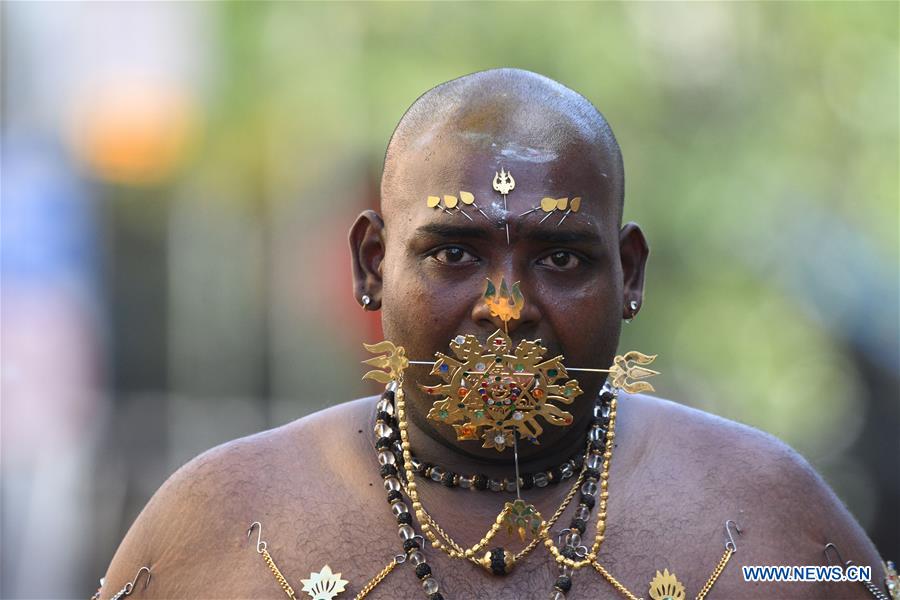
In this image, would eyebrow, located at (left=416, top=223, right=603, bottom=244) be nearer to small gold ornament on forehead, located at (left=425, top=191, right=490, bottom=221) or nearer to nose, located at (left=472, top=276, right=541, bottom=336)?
small gold ornament on forehead, located at (left=425, top=191, right=490, bottom=221)

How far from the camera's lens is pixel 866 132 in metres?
10.7

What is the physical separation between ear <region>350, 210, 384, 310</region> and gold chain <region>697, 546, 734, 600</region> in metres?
1.42

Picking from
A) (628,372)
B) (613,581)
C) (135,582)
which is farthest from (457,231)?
(135,582)

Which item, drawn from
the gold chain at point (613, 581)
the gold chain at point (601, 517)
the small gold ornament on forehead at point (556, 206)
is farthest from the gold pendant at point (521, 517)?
the small gold ornament on forehead at point (556, 206)

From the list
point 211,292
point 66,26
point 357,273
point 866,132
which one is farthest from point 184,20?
point 357,273

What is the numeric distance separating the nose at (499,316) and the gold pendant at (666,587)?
91 centimetres

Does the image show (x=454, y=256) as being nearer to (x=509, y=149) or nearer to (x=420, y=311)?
(x=420, y=311)

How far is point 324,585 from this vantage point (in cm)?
401

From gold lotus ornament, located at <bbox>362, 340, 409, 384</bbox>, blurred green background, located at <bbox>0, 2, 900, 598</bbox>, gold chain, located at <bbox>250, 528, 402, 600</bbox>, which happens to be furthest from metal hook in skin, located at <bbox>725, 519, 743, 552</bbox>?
blurred green background, located at <bbox>0, 2, 900, 598</bbox>

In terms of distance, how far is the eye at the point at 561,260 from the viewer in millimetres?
4039

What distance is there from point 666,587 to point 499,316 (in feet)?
3.38

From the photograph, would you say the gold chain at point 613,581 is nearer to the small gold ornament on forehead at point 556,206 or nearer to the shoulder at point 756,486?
the shoulder at point 756,486

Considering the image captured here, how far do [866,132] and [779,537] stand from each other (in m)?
7.13

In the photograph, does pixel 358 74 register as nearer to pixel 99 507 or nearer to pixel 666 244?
pixel 666 244
